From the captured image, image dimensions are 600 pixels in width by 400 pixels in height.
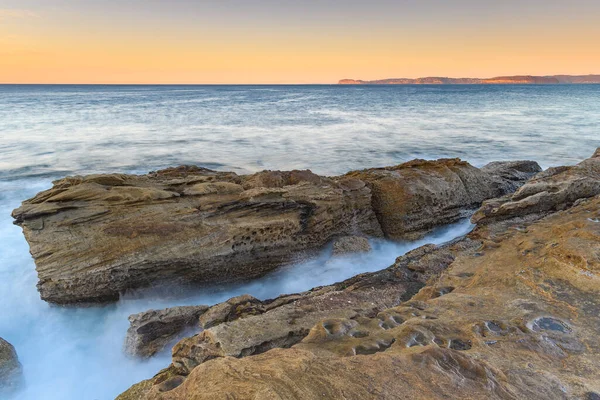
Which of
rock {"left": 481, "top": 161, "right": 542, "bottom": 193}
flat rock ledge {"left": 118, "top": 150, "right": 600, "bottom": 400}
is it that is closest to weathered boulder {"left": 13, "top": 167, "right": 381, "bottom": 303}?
flat rock ledge {"left": 118, "top": 150, "right": 600, "bottom": 400}

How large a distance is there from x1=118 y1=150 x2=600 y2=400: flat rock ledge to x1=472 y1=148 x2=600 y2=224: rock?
109 centimetres

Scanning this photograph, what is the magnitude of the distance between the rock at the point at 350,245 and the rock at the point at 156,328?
2754 mm

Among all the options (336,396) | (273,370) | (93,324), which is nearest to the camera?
(336,396)

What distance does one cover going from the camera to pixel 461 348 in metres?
2.85

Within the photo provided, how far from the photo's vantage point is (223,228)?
5.88 meters

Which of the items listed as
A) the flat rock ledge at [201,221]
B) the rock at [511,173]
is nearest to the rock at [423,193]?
the flat rock ledge at [201,221]

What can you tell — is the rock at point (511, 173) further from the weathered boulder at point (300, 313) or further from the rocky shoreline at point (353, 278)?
the weathered boulder at point (300, 313)

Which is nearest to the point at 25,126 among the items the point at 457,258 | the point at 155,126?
the point at 155,126

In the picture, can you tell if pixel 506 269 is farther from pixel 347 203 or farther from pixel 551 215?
pixel 347 203

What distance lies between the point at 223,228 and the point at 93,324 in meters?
2.26

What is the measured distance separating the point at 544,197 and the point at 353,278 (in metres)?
3.79

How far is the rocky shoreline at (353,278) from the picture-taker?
244cm

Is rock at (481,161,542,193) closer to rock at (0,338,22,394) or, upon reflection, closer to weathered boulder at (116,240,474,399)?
weathered boulder at (116,240,474,399)

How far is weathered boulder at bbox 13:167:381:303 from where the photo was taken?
5.34m
